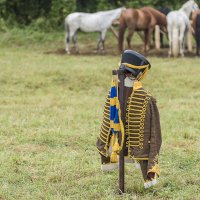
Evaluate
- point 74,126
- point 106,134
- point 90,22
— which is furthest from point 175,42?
point 106,134

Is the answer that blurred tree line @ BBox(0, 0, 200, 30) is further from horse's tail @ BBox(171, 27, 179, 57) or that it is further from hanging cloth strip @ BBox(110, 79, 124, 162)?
hanging cloth strip @ BBox(110, 79, 124, 162)

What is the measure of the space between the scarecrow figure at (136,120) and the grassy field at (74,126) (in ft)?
1.33

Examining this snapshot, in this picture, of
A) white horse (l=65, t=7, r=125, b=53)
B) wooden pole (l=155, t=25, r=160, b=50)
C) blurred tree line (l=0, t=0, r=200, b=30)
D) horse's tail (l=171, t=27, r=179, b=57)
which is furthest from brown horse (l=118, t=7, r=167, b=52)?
blurred tree line (l=0, t=0, r=200, b=30)

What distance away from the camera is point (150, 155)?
16.2 feet

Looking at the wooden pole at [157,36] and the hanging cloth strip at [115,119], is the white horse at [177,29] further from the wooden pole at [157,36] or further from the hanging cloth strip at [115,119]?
the hanging cloth strip at [115,119]

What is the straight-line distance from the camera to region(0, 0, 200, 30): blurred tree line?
19.0 metres

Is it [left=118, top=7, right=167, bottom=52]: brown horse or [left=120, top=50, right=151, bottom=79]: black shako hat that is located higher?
[left=120, top=50, right=151, bottom=79]: black shako hat

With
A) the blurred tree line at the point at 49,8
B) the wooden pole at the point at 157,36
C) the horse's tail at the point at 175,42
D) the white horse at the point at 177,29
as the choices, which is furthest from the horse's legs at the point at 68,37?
the horse's tail at the point at 175,42

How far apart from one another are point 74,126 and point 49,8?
39.6 ft

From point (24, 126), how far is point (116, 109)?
3.40 m

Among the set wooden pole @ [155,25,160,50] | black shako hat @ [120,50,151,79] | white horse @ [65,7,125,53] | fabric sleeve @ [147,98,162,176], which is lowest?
wooden pole @ [155,25,160,50]

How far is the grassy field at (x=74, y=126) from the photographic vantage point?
544 cm

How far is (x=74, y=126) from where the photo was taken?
8234 mm

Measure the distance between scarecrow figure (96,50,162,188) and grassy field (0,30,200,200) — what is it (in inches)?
16.0
